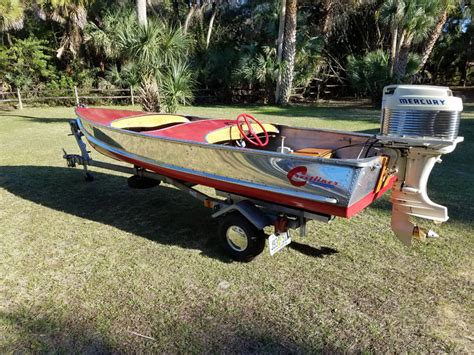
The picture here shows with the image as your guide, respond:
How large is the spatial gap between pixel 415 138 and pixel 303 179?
0.87 metres

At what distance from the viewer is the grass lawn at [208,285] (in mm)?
2381

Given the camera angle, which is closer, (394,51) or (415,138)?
(415,138)

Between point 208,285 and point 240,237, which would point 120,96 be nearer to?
point 240,237

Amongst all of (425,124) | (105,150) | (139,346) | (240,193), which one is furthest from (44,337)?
(425,124)

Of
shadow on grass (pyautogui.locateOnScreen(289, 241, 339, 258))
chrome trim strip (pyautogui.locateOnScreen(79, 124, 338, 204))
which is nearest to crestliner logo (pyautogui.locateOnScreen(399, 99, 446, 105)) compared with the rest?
chrome trim strip (pyautogui.locateOnScreen(79, 124, 338, 204))

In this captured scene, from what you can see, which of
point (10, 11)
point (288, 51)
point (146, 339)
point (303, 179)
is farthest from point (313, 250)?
point (10, 11)

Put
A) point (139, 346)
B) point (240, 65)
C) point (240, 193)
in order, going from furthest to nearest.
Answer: point (240, 65)
point (240, 193)
point (139, 346)

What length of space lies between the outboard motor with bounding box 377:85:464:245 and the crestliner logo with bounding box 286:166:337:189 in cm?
61

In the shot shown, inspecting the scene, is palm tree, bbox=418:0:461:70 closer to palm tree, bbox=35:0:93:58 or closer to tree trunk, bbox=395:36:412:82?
tree trunk, bbox=395:36:412:82

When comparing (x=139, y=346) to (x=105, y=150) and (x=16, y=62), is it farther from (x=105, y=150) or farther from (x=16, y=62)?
(x=16, y=62)

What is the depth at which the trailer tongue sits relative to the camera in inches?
102

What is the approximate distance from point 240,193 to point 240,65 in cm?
1584

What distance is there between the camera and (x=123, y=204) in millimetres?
4691

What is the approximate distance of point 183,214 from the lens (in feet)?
14.4
